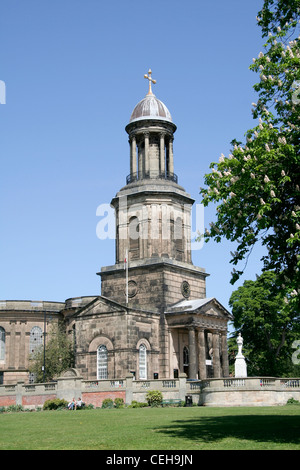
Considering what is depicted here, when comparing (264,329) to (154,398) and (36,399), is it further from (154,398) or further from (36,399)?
(36,399)

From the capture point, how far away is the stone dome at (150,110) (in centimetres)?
5959

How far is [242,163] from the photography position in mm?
16578

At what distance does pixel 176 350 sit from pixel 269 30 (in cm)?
3821

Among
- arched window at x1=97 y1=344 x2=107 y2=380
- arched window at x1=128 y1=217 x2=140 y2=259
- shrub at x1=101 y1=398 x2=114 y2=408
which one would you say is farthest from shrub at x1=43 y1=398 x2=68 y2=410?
arched window at x1=128 y1=217 x2=140 y2=259

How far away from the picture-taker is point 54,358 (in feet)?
192

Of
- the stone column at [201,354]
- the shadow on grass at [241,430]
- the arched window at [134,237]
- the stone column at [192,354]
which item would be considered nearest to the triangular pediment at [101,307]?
the stone column at [192,354]

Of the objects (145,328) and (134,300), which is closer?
(145,328)

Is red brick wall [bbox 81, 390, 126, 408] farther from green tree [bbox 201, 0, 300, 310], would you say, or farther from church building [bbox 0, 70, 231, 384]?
green tree [bbox 201, 0, 300, 310]

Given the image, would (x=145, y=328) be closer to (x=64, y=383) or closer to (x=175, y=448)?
(x=64, y=383)

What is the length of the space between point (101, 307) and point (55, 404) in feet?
42.9

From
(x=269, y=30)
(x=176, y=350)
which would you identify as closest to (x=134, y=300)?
(x=176, y=350)

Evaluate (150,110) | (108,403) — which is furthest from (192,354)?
(150,110)

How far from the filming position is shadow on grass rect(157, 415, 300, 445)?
15.7 meters

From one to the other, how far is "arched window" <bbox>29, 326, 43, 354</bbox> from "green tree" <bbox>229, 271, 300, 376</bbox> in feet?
75.8
